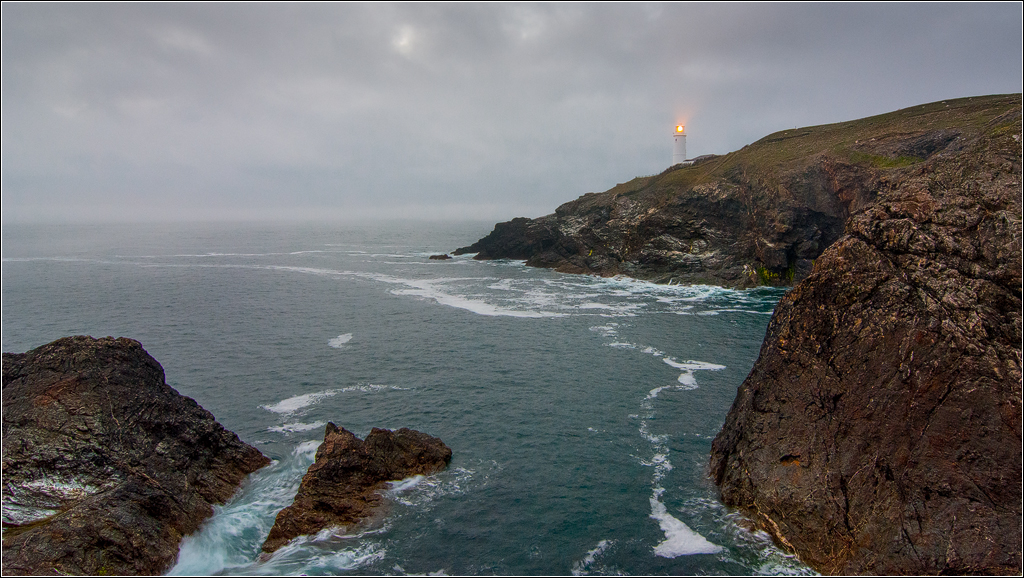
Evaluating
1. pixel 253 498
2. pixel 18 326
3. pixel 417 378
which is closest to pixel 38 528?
pixel 253 498

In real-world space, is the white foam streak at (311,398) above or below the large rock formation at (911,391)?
below

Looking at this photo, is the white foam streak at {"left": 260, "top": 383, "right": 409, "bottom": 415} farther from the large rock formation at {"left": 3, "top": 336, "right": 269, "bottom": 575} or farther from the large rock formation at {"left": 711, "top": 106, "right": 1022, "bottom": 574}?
the large rock formation at {"left": 711, "top": 106, "right": 1022, "bottom": 574}

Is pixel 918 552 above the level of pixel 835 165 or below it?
below

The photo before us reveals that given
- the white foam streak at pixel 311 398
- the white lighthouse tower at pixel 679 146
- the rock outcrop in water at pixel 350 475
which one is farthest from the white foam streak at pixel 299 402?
the white lighthouse tower at pixel 679 146

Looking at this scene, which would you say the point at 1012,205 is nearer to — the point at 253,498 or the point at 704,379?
the point at 704,379

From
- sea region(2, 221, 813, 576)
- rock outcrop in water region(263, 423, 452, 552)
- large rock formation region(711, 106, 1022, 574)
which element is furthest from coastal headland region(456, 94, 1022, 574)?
rock outcrop in water region(263, 423, 452, 552)

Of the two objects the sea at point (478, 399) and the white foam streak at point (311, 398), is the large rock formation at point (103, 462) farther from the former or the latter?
the white foam streak at point (311, 398)
